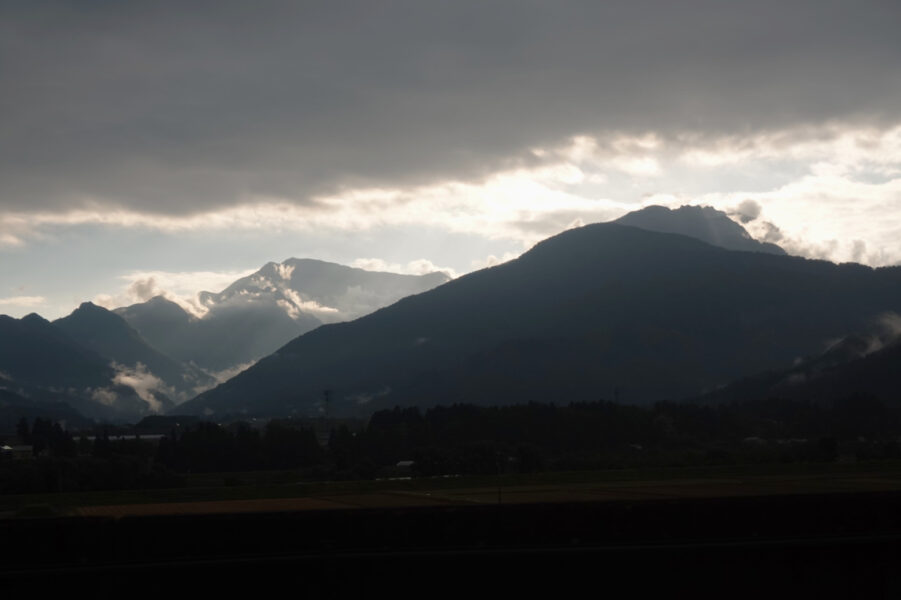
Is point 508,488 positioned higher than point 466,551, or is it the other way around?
point 466,551

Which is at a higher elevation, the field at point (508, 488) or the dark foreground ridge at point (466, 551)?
the dark foreground ridge at point (466, 551)

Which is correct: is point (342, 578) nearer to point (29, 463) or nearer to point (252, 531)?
point (252, 531)

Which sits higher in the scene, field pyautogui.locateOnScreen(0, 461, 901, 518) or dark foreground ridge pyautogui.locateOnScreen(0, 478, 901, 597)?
dark foreground ridge pyautogui.locateOnScreen(0, 478, 901, 597)

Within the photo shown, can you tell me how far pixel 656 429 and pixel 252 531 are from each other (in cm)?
12130

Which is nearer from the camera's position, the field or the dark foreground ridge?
the dark foreground ridge

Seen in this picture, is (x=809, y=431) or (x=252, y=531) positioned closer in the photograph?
Answer: (x=252, y=531)

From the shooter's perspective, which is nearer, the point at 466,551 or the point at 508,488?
the point at 466,551

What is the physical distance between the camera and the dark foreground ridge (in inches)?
626

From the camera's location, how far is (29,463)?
10194cm

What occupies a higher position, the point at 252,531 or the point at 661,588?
the point at 252,531

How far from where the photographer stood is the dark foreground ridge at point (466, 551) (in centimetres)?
1589

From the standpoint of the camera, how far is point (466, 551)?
54.9 feet

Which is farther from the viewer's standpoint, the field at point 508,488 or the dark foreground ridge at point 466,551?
the field at point 508,488

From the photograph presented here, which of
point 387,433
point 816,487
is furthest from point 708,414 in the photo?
point 816,487
